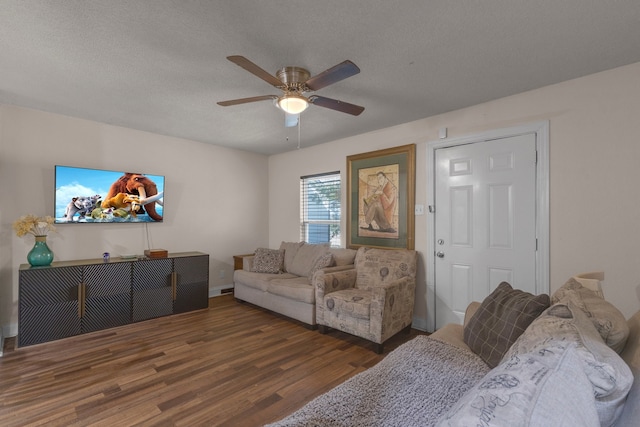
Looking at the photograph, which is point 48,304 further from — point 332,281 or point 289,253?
point 332,281

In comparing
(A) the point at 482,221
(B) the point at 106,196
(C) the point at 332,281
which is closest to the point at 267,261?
(C) the point at 332,281

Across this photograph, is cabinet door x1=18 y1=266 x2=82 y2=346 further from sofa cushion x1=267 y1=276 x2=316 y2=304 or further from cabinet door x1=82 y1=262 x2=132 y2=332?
sofa cushion x1=267 y1=276 x2=316 y2=304

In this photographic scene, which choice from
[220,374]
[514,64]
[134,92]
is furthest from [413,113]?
[220,374]

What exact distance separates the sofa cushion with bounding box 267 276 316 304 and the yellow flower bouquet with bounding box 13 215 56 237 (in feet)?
8.12

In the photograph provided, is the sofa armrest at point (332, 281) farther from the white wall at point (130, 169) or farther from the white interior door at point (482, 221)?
the white wall at point (130, 169)

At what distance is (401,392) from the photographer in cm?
120

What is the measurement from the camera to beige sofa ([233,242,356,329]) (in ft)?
11.0

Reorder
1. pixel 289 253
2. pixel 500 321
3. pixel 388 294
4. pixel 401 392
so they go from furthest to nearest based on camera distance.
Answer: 1. pixel 289 253
2. pixel 388 294
3. pixel 500 321
4. pixel 401 392

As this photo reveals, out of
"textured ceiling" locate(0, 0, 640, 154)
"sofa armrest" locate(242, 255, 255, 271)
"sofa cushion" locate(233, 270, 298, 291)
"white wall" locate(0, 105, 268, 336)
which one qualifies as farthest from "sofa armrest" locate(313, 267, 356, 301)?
"white wall" locate(0, 105, 268, 336)

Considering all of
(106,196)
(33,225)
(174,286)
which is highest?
(106,196)

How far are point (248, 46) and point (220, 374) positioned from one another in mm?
2499

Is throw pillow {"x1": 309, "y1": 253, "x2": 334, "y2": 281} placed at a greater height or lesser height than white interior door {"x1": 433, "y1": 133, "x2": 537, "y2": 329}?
lesser

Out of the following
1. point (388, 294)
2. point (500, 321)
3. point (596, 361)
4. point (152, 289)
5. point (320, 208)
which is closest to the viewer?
point (596, 361)

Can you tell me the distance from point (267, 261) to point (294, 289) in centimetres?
98
